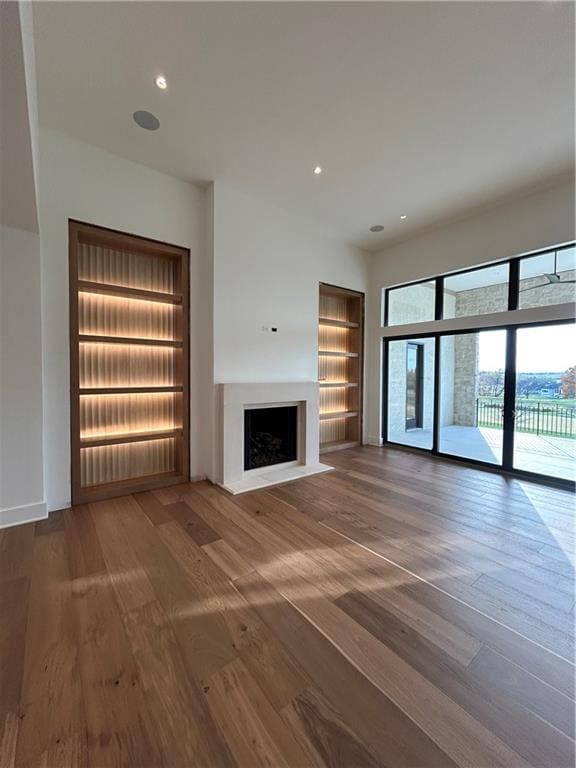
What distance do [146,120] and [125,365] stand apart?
7.87ft

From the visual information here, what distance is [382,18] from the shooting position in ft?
6.47

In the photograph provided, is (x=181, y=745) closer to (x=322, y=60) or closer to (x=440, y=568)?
(x=440, y=568)

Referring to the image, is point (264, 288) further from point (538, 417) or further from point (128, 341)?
point (538, 417)

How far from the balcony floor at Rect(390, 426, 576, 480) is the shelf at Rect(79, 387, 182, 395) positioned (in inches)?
164

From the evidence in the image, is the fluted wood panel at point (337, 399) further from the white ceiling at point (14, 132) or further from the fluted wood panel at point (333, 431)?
the white ceiling at point (14, 132)

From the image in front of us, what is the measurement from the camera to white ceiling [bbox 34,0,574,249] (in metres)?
1.98

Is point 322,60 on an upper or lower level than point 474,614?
upper

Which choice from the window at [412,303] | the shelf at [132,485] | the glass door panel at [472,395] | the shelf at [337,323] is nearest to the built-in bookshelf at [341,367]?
the shelf at [337,323]

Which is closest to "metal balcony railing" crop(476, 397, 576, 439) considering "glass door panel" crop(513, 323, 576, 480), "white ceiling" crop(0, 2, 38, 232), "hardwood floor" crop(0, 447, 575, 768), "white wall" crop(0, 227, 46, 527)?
"glass door panel" crop(513, 323, 576, 480)

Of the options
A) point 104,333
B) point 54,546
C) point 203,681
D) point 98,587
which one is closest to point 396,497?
point 203,681

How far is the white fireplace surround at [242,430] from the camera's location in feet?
12.1

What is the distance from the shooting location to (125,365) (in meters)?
3.58

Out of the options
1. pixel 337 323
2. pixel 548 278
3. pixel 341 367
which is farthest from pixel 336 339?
pixel 548 278

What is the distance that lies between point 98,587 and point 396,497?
2.75m
